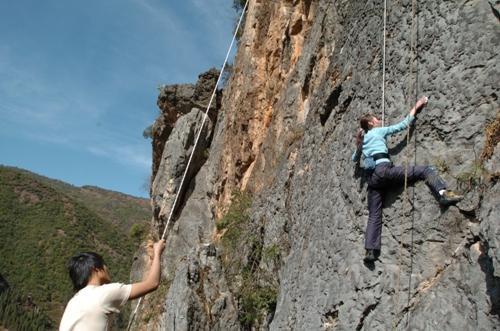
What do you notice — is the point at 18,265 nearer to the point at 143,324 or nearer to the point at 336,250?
the point at 143,324

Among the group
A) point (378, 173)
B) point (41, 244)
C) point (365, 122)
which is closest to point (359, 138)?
point (365, 122)

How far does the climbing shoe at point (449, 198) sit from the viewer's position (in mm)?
5129

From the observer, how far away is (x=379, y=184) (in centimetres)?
589

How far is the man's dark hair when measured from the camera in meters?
3.56

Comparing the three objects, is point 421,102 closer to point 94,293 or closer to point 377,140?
point 377,140

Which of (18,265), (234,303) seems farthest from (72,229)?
(234,303)

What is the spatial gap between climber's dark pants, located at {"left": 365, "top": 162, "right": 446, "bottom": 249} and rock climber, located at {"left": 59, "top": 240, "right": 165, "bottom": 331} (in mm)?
2874

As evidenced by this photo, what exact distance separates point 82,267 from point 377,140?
3.70 metres

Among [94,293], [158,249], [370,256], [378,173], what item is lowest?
[94,293]

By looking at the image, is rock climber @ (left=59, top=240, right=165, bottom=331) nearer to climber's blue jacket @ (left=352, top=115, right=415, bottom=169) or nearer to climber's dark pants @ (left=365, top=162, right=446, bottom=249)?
climber's dark pants @ (left=365, top=162, right=446, bottom=249)

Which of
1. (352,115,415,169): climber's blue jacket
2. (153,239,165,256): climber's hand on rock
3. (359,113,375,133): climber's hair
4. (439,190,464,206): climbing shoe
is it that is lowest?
(153,239,165,256): climber's hand on rock

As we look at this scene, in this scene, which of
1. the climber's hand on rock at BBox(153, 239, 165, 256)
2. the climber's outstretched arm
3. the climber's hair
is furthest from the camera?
the climber's hair

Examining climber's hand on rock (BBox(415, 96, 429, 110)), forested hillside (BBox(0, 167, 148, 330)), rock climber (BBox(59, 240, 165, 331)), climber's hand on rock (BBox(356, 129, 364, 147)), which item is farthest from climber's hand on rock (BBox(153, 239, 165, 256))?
forested hillside (BBox(0, 167, 148, 330))

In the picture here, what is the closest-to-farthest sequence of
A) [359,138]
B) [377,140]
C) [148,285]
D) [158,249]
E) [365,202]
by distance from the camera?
[148,285], [158,249], [377,140], [365,202], [359,138]
